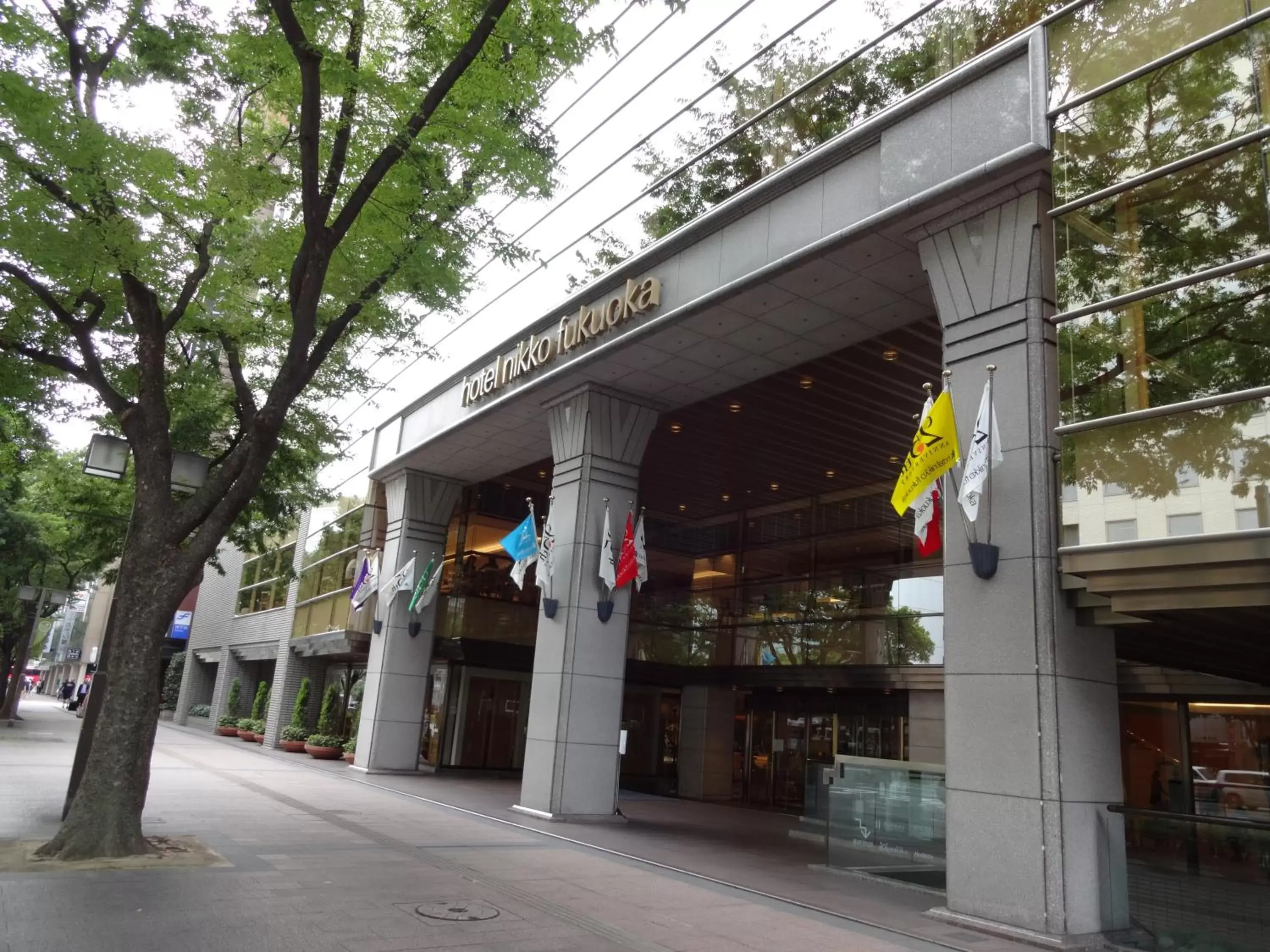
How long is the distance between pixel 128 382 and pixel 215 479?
436 centimetres

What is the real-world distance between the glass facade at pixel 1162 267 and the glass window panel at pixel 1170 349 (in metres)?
0.01

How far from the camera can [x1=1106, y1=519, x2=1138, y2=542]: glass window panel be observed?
8.05m

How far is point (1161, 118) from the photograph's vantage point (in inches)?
343

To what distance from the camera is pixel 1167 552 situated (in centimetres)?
771

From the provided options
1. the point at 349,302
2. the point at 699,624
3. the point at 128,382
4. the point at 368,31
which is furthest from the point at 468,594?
the point at 368,31

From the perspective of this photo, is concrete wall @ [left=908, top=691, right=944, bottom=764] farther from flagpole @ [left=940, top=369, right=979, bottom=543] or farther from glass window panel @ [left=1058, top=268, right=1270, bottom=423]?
glass window panel @ [left=1058, top=268, right=1270, bottom=423]

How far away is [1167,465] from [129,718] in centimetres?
1054

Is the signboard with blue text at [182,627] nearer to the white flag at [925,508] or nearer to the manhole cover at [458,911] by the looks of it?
the manhole cover at [458,911]

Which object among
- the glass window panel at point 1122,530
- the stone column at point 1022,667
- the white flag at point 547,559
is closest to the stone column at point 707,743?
the white flag at point 547,559

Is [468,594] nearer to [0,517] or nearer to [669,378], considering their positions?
[669,378]

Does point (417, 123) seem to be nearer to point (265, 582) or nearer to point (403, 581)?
point (403, 581)

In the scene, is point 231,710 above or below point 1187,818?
below

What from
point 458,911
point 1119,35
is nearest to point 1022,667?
point 458,911

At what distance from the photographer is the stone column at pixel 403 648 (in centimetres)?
2286
